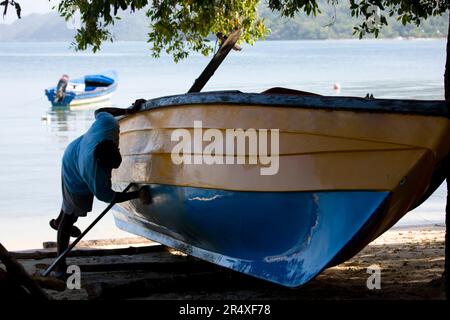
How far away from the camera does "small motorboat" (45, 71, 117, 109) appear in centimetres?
3362

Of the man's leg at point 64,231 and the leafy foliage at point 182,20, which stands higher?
the leafy foliage at point 182,20

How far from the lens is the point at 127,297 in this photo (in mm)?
6176

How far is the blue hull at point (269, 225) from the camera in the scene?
5633 millimetres

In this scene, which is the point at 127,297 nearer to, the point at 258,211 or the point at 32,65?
the point at 258,211

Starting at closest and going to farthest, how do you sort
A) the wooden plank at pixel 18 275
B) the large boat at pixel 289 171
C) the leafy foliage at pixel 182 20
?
the wooden plank at pixel 18 275
the large boat at pixel 289 171
the leafy foliage at pixel 182 20

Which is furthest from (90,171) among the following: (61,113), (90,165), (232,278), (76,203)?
(61,113)

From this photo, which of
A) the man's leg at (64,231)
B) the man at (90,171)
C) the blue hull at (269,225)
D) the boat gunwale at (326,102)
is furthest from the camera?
the man's leg at (64,231)

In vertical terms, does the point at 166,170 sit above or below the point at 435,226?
above

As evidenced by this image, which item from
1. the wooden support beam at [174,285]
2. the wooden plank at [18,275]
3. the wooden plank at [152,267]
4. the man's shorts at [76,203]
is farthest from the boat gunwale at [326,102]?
the wooden plank at [18,275]

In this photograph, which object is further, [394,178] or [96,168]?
[96,168]

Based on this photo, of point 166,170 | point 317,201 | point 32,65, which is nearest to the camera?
point 317,201

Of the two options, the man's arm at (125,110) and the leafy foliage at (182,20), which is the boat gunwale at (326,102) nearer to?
the man's arm at (125,110)
